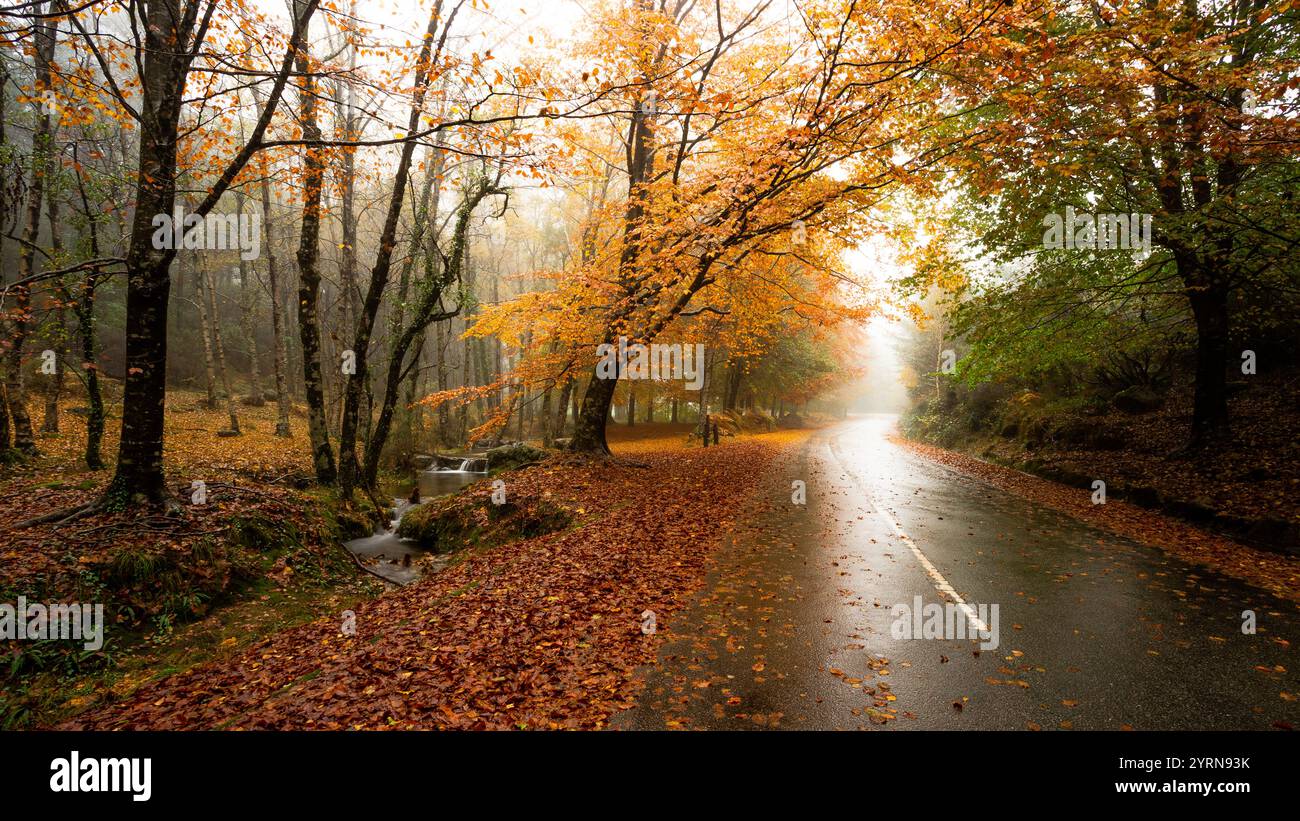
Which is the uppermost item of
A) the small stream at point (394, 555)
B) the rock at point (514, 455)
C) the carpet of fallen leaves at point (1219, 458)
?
the carpet of fallen leaves at point (1219, 458)

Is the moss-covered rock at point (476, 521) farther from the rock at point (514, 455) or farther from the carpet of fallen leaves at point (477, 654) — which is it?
the rock at point (514, 455)

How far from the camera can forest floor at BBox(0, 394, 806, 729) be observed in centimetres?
429

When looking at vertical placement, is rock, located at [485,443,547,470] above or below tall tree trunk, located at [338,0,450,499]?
below

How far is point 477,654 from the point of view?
4953mm

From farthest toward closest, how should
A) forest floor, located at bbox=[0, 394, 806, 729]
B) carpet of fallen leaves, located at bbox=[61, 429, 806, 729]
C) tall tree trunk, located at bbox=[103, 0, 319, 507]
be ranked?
tall tree trunk, located at bbox=[103, 0, 319, 507] → forest floor, located at bbox=[0, 394, 806, 729] → carpet of fallen leaves, located at bbox=[61, 429, 806, 729]

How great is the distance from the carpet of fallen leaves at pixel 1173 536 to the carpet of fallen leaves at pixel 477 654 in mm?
7405

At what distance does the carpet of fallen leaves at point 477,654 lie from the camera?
160 inches

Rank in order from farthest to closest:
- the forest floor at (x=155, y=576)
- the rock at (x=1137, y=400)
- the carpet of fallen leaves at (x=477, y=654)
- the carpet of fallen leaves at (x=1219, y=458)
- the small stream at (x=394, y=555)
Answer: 1. the rock at (x=1137, y=400)
2. the carpet of fallen leaves at (x=1219, y=458)
3. the small stream at (x=394, y=555)
4. the forest floor at (x=155, y=576)
5. the carpet of fallen leaves at (x=477, y=654)

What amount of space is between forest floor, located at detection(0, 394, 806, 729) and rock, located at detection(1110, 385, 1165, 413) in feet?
50.1

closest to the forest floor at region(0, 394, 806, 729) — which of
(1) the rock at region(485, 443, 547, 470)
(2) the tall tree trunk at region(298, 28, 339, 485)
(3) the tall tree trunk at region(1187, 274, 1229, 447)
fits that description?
(2) the tall tree trunk at region(298, 28, 339, 485)

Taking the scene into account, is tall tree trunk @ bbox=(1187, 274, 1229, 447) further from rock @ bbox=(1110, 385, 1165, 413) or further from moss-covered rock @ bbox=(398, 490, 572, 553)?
moss-covered rock @ bbox=(398, 490, 572, 553)

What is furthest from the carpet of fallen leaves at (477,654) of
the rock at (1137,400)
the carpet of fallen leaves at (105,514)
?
the rock at (1137,400)

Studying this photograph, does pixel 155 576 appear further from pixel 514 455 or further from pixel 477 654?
pixel 514 455

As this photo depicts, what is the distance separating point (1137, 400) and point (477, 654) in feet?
68.7
